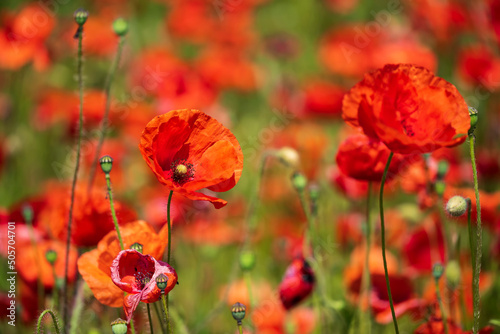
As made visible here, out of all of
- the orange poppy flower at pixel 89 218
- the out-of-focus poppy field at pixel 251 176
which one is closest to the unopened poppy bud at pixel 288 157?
the out-of-focus poppy field at pixel 251 176

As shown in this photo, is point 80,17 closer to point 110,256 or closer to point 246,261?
point 110,256

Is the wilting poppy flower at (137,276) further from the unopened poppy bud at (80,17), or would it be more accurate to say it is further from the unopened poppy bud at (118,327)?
the unopened poppy bud at (80,17)

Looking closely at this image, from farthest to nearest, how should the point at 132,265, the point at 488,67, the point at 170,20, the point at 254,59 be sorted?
the point at 254,59
the point at 170,20
the point at 488,67
the point at 132,265

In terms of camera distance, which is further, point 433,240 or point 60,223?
point 433,240

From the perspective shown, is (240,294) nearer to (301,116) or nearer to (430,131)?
(430,131)

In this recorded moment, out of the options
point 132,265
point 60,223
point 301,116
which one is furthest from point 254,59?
point 132,265

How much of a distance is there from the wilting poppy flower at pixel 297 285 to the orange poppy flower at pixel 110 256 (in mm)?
393

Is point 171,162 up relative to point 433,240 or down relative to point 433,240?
up

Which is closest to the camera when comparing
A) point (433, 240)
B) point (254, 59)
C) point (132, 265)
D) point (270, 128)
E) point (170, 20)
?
point (132, 265)

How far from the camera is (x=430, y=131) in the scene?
107 cm

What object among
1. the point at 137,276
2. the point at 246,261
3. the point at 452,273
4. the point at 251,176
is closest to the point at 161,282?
the point at 137,276

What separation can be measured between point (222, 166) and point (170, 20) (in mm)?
3467

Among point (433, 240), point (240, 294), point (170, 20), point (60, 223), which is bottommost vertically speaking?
point (240, 294)

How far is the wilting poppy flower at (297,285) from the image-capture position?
1410mm
